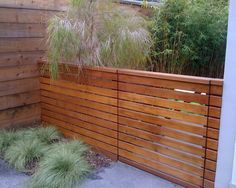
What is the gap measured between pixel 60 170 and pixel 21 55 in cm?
169

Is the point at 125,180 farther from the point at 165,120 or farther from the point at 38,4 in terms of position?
the point at 38,4

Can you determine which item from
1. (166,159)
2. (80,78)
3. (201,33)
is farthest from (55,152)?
(201,33)

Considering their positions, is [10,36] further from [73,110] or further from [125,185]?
[125,185]

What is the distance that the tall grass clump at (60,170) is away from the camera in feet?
7.85

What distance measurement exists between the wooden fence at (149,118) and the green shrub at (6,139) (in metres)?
0.58

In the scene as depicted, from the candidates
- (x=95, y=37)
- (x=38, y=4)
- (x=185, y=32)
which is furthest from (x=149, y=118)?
(x=185, y=32)

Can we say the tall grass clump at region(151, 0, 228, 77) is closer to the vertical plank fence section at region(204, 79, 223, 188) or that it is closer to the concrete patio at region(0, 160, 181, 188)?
the concrete patio at region(0, 160, 181, 188)

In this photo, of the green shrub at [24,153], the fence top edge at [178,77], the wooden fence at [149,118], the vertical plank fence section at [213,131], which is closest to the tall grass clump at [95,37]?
the wooden fence at [149,118]

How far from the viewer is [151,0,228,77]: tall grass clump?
432 centimetres

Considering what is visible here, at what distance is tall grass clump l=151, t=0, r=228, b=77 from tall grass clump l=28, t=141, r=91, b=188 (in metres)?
2.06

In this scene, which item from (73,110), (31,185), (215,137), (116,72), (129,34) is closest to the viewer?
(215,137)

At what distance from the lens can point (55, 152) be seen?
109 inches

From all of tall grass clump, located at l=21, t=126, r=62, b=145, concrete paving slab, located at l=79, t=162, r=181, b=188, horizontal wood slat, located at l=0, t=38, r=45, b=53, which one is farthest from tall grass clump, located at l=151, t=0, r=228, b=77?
concrete paving slab, located at l=79, t=162, r=181, b=188

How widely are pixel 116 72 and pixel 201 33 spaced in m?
2.17
